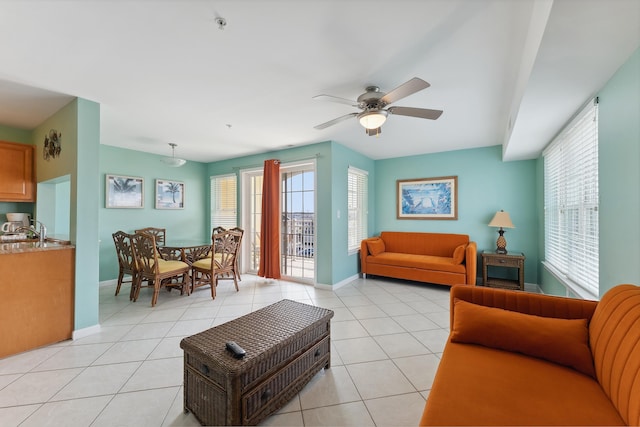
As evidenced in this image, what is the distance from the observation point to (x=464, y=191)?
4547 mm

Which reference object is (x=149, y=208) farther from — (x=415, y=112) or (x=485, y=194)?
(x=485, y=194)

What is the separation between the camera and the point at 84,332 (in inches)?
99.8

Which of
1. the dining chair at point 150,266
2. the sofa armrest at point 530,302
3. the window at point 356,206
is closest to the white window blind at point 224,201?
the dining chair at point 150,266

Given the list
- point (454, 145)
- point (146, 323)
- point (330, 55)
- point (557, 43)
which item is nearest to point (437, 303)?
point (454, 145)

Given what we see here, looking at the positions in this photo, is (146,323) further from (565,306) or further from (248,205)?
(565,306)

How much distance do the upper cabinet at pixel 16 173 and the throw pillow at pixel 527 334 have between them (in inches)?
200

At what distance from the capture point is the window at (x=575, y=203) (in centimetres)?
212

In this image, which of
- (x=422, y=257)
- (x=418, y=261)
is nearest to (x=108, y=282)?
(x=418, y=261)

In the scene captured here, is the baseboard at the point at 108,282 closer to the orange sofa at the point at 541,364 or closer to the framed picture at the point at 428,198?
the orange sofa at the point at 541,364

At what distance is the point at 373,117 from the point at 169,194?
4.43 meters

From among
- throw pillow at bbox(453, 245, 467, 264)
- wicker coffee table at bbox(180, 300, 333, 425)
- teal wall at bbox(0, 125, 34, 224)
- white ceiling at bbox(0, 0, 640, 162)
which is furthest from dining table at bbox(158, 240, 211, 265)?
throw pillow at bbox(453, 245, 467, 264)

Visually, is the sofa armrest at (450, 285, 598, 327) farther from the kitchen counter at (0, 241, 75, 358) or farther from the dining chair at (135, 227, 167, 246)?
the dining chair at (135, 227, 167, 246)

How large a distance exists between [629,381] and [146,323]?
11.7 feet

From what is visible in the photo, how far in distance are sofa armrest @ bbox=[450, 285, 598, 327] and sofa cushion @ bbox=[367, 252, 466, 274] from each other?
2357mm
